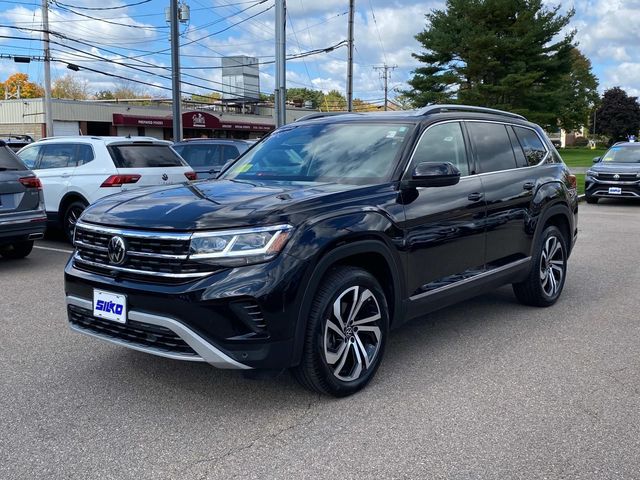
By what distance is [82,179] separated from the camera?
9633 mm

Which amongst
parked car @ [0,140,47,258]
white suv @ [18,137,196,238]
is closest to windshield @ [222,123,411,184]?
parked car @ [0,140,47,258]

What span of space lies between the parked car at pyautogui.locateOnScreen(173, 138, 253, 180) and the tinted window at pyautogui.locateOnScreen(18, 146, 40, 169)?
2986 mm

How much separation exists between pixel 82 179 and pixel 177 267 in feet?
22.1

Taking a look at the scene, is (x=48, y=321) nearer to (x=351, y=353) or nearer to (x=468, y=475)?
(x=351, y=353)

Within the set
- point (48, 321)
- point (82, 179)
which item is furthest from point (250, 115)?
point (48, 321)

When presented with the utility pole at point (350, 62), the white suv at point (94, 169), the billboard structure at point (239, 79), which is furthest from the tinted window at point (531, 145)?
the billboard structure at point (239, 79)

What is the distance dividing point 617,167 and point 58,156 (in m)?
13.3

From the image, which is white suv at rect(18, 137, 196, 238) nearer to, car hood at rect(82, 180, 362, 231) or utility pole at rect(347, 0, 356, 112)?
car hood at rect(82, 180, 362, 231)

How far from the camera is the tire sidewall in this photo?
147 inches

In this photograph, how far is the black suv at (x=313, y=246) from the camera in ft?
11.5

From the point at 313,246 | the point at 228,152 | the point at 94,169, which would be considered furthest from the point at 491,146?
the point at 228,152

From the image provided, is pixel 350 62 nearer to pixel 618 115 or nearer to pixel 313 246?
pixel 313 246

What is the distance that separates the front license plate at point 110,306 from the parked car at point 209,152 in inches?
343

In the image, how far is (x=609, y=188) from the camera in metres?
16.5
